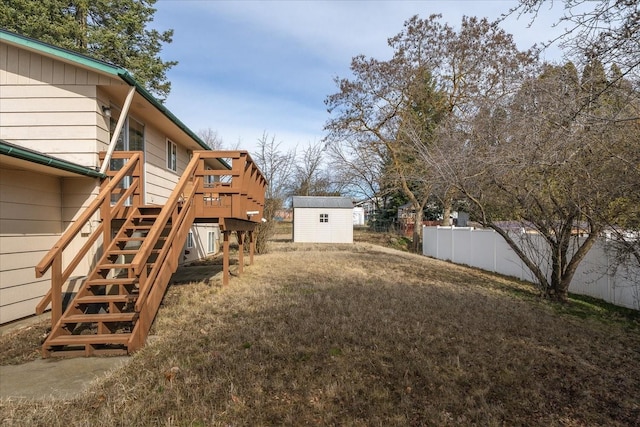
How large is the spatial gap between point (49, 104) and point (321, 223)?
19059 millimetres

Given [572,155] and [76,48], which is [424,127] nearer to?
[572,155]

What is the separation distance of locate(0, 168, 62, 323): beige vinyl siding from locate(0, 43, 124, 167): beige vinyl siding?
698 millimetres

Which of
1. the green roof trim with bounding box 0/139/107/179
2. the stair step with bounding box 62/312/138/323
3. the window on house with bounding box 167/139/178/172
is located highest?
the window on house with bounding box 167/139/178/172

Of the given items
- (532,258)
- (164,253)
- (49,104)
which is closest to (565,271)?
(532,258)

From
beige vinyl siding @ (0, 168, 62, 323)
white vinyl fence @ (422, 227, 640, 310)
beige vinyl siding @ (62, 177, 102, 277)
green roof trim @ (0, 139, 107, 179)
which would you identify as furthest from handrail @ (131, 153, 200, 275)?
white vinyl fence @ (422, 227, 640, 310)

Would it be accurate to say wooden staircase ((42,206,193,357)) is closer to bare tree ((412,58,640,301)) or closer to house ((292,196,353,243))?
bare tree ((412,58,640,301))

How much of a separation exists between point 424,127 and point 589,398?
18.0m

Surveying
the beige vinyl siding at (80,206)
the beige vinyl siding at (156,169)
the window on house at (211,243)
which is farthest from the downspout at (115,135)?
the window on house at (211,243)

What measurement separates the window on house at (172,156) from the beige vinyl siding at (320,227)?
14320 millimetres

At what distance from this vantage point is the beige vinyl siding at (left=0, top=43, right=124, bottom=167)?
6.14 metres

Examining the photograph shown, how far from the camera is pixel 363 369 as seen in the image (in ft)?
12.1

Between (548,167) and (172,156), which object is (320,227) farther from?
(548,167)

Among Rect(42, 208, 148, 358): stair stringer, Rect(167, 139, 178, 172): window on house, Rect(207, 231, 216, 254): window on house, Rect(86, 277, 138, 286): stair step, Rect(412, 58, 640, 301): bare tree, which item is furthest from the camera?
Rect(207, 231, 216, 254): window on house

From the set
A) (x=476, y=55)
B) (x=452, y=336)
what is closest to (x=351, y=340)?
(x=452, y=336)
